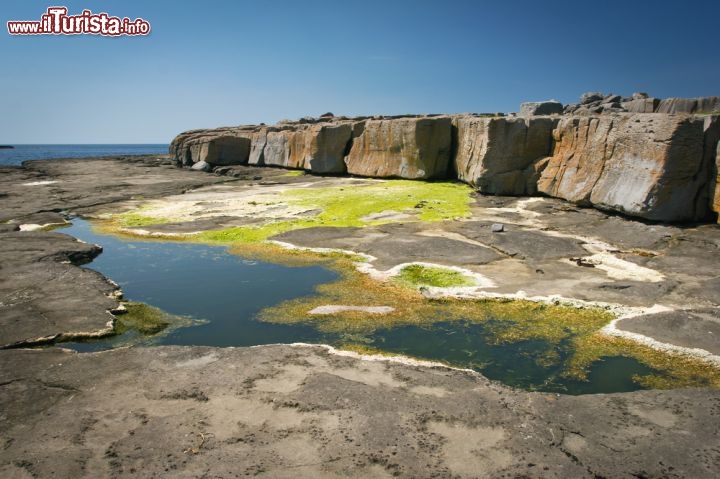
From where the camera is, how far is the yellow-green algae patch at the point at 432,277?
11.4 meters

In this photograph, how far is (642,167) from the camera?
15.2 m

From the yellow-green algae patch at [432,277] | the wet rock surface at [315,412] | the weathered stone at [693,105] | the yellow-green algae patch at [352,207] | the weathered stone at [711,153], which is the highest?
the weathered stone at [693,105]

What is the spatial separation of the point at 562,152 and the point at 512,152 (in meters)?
2.09

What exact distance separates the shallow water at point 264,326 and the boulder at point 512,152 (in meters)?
11.0

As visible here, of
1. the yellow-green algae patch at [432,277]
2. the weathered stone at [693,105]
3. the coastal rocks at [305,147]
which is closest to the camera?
the yellow-green algae patch at [432,277]

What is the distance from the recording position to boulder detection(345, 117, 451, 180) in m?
26.2

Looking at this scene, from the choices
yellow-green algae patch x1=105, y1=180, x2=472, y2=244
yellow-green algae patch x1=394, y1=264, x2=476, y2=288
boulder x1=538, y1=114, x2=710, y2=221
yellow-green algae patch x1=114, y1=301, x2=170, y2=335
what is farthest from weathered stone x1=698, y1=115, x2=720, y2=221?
yellow-green algae patch x1=114, y1=301, x2=170, y2=335

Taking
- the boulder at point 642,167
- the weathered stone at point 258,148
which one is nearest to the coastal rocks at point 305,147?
the weathered stone at point 258,148

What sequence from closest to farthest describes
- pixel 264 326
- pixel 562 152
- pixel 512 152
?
1. pixel 264 326
2. pixel 562 152
3. pixel 512 152

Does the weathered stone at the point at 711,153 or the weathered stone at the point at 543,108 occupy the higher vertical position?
the weathered stone at the point at 543,108

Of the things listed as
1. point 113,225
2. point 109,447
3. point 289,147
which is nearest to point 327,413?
point 109,447

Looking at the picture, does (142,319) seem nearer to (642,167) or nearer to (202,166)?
(642,167)

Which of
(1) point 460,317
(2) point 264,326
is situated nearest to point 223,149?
(2) point 264,326

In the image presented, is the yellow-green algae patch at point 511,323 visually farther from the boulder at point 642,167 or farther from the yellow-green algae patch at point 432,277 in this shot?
the boulder at point 642,167
